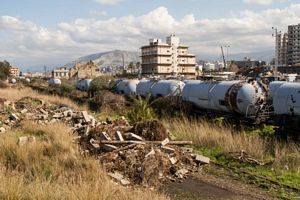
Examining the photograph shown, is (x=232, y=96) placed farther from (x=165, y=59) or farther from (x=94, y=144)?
(x=165, y=59)

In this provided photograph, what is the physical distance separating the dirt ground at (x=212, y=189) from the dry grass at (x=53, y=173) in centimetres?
177

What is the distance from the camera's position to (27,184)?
704 cm

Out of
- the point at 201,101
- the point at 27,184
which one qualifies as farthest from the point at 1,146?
the point at 201,101

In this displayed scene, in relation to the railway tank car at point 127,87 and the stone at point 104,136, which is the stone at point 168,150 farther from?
the railway tank car at point 127,87

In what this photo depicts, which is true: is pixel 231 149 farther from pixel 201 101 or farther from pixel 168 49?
pixel 168 49

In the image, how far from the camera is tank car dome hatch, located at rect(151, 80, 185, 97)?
3014 centimetres

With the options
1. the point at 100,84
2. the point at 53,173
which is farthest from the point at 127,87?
the point at 53,173

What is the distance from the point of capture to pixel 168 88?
102 ft

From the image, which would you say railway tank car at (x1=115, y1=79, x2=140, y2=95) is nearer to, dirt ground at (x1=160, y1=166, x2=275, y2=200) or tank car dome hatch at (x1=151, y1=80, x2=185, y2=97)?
tank car dome hatch at (x1=151, y1=80, x2=185, y2=97)

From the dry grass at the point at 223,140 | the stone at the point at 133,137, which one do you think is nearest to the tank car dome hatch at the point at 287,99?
the dry grass at the point at 223,140

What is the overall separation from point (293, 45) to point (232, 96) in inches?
4704

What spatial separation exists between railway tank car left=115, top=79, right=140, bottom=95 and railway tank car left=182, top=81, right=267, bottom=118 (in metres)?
13.7

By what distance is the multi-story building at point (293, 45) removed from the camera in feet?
431

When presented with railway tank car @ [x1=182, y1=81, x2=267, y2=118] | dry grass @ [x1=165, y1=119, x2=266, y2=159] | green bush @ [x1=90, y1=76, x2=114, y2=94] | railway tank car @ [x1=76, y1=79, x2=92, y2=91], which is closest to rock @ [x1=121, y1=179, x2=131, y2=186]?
dry grass @ [x1=165, y1=119, x2=266, y2=159]
